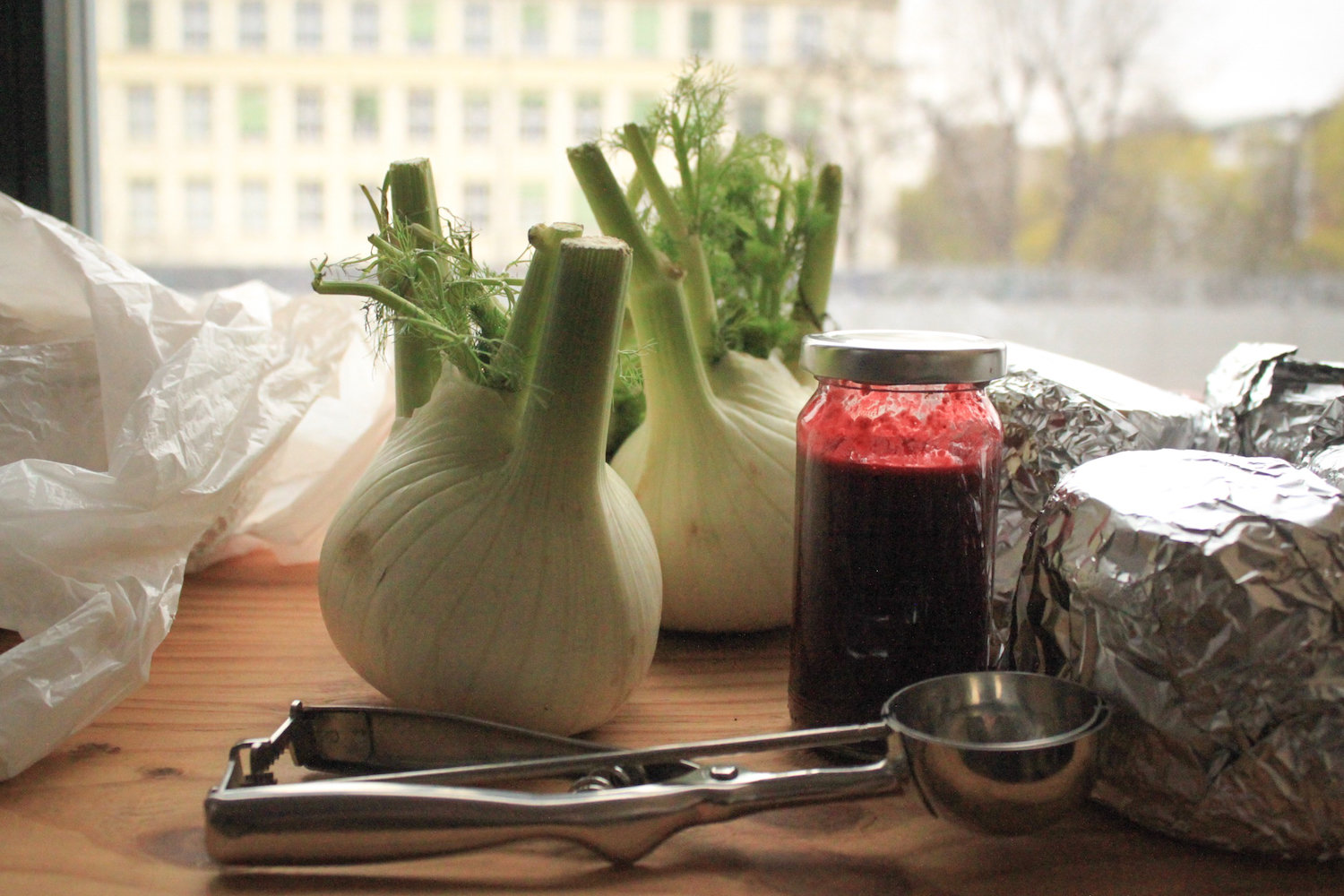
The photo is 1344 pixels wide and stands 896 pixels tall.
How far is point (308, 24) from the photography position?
3.67ft

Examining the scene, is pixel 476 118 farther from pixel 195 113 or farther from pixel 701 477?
pixel 701 477

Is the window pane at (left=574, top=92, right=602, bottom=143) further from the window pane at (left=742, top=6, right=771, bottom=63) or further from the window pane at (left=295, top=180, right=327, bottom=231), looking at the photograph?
the window pane at (left=295, top=180, right=327, bottom=231)

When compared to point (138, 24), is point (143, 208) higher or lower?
lower

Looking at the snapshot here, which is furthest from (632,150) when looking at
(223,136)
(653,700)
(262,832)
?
(223,136)

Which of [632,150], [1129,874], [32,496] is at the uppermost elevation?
[632,150]

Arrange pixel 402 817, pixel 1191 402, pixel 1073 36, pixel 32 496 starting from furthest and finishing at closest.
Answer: pixel 1073 36 → pixel 1191 402 → pixel 32 496 → pixel 402 817

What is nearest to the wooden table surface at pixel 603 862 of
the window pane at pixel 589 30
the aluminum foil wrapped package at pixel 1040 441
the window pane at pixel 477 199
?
the aluminum foil wrapped package at pixel 1040 441

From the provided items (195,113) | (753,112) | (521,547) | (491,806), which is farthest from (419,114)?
(491,806)

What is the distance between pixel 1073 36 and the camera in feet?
3.49

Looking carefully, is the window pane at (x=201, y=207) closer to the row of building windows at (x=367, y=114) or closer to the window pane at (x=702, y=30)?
the row of building windows at (x=367, y=114)

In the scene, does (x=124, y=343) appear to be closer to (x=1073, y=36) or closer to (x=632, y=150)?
(x=632, y=150)

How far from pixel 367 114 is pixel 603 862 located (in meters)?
0.89

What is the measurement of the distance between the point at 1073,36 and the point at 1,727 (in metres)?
1.03

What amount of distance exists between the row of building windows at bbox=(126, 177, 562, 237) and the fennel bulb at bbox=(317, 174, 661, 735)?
2.04 feet
